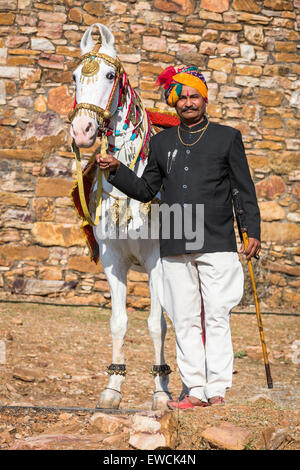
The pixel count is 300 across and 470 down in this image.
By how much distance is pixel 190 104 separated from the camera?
151 inches

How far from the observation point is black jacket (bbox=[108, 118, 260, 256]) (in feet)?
12.3

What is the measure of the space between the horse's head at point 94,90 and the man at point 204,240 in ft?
0.71

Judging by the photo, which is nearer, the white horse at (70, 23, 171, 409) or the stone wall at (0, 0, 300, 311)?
the white horse at (70, 23, 171, 409)

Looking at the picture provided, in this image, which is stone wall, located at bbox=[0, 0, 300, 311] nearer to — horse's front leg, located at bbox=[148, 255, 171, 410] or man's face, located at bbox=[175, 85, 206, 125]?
horse's front leg, located at bbox=[148, 255, 171, 410]

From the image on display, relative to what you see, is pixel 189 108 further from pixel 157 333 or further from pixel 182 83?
pixel 157 333

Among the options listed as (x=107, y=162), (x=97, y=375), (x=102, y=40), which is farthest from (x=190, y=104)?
(x=97, y=375)

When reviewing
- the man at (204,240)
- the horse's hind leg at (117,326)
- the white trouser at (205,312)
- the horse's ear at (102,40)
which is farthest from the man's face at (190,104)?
the horse's hind leg at (117,326)

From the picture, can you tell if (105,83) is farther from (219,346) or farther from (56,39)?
(56,39)

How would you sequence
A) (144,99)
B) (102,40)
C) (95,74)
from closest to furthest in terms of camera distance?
(95,74) < (102,40) < (144,99)

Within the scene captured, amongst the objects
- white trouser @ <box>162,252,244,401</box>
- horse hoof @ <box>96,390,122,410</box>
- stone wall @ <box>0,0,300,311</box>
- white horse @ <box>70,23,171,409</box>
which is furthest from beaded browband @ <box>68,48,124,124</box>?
stone wall @ <box>0,0,300,311</box>

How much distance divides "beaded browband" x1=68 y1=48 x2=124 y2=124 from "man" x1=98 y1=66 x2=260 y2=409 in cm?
31

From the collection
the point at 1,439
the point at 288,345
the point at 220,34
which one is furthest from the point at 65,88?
the point at 1,439

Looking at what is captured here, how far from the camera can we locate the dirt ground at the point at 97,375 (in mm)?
3521

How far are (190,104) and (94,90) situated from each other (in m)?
0.58
